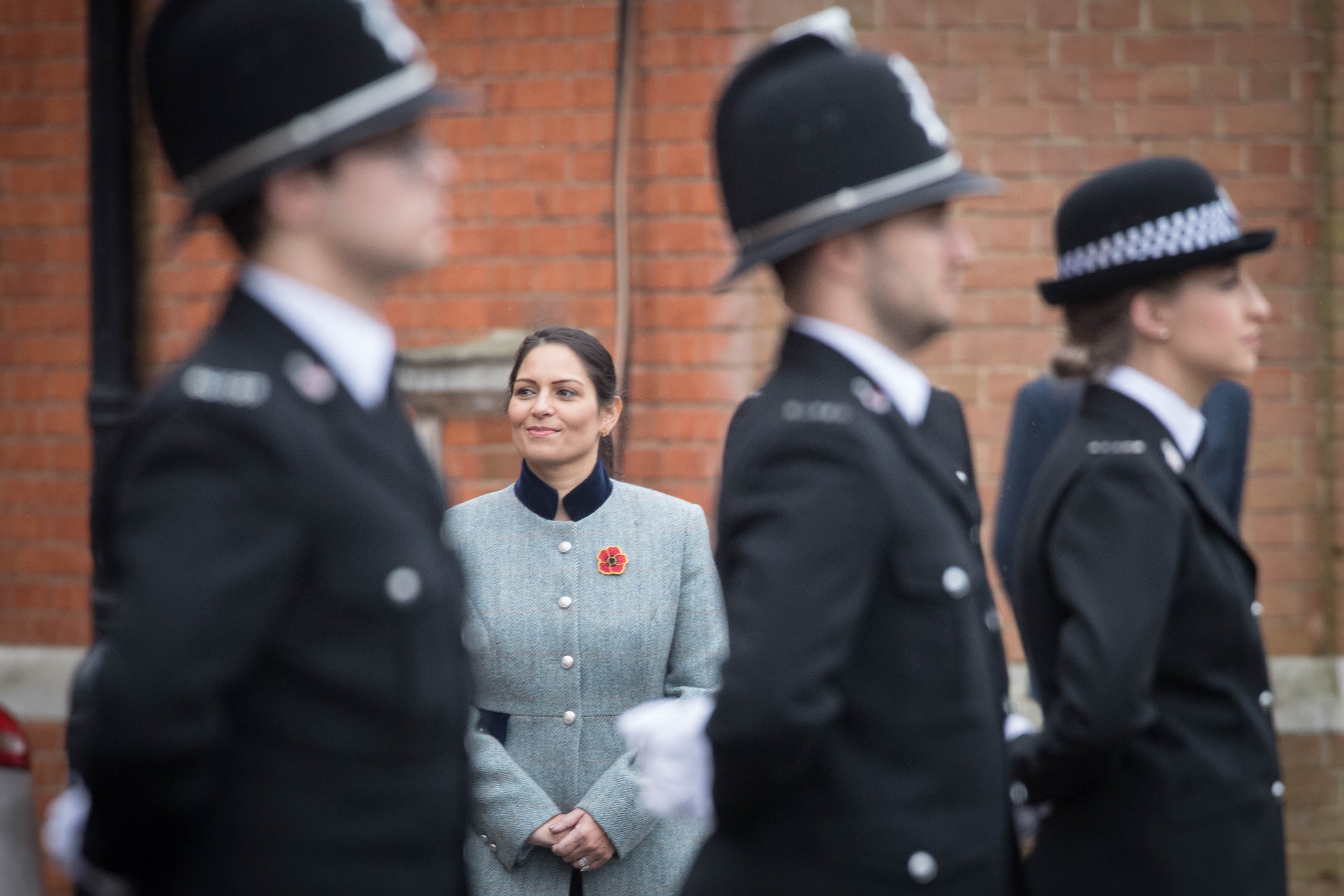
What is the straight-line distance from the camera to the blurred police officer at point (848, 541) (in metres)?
1.74

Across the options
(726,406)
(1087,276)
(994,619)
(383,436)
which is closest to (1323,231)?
(726,406)

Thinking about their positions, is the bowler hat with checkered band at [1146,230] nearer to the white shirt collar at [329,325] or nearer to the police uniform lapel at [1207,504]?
the police uniform lapel at [1207,504]

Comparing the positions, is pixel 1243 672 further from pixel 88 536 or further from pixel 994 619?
pixel 88 536

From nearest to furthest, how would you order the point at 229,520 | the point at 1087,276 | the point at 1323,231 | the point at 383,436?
the point at 229,520 → the point at 383,436 → the point at 1087,276 → the point at 1323,231

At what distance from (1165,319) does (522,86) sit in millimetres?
2984

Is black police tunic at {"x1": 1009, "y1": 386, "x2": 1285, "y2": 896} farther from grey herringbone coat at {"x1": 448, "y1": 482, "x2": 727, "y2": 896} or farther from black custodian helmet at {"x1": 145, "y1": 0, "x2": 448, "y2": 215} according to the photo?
black custodian helmet at {"x1": 145, "y1": 0, "x2": 448, "y2": 215}

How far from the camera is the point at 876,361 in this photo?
1917mm

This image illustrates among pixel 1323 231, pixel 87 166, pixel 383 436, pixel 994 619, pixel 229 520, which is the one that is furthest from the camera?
pixel 87 166

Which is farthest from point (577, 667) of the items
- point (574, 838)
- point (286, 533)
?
point (286, 533)

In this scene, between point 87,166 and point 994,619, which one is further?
point 87,166

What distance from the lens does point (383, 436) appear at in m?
1.58

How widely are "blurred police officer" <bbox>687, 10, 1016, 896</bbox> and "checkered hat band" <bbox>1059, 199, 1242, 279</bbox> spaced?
56 cm

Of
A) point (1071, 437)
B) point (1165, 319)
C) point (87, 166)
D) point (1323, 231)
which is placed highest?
point (87, 166)

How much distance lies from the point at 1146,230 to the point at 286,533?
1.65 meters
